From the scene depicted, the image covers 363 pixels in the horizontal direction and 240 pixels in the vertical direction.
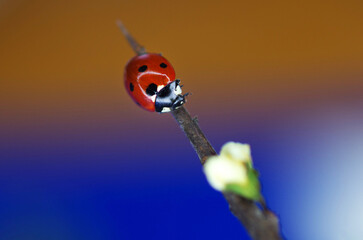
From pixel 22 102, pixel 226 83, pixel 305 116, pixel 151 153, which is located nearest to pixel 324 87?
pixel 305 116

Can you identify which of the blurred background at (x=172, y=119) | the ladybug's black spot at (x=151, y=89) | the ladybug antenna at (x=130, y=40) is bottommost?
the ladybug antenna at (x=130, y=40)

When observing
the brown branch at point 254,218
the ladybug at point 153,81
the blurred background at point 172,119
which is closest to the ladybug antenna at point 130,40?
the ladybug at point 153,81

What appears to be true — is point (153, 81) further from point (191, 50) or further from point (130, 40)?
point (191, 50)

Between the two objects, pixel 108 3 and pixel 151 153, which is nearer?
pixel 151 153

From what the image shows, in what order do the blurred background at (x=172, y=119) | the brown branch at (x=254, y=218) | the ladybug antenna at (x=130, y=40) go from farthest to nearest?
1. the blurred background at (x=172, y=119)
2. the ladybug antenna at (x=130, y=40)
3. the brown branch at (x=254, y=218)

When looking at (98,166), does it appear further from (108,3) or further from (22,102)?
(108,3)

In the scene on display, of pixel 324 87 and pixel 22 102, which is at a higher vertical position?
pixel 22 102

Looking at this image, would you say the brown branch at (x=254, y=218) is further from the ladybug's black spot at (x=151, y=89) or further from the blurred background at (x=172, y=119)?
the blurred background at (x=172, y=119)
